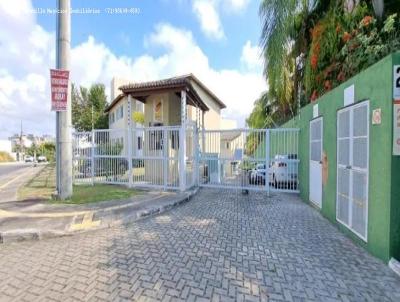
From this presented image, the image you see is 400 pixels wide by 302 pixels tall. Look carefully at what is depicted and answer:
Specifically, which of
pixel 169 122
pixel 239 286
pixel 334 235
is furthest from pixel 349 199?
pixel 169 122

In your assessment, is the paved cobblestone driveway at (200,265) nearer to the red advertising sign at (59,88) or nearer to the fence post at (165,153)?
the fence post at (165,153)

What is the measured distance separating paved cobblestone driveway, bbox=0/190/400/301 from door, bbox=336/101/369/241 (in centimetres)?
45

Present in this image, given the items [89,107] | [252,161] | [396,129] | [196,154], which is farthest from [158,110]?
[89,107]

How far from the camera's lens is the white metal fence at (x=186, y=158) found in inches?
373

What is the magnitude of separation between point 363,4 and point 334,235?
6329mm

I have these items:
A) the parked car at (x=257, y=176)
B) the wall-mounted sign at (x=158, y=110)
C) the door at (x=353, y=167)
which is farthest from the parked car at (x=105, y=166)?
the door at (x=353, y=167)

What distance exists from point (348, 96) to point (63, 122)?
7.25 m

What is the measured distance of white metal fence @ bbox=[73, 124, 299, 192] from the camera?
9469 millimetres

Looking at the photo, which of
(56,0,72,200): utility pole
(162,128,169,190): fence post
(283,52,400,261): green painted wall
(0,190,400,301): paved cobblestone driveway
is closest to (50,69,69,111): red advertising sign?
(56,0,72,200): utility pole

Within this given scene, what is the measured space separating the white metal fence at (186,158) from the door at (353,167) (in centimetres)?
373

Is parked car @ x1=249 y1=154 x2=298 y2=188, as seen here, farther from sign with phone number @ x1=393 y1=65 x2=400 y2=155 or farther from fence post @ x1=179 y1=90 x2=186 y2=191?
sign with phone number @ x1=393 y1=65 x2=400 y2=155

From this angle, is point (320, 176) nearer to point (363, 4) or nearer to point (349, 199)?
point (349, 199)

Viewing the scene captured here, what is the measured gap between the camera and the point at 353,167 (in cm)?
481

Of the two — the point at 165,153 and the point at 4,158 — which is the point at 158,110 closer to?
the point at 165,153
